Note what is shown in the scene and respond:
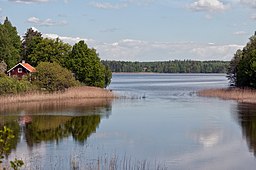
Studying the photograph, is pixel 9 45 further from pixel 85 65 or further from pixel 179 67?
pixel 179 67

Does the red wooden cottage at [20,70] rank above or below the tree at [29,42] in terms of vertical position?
below

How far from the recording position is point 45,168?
13281 mm

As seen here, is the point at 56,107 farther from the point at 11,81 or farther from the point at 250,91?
the point at 250,91

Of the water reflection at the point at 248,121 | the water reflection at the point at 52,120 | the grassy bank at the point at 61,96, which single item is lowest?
the water reflection at the point at 248,121

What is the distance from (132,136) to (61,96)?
20.9 m

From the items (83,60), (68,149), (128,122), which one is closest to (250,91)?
(83,60)

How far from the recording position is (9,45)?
5372cm

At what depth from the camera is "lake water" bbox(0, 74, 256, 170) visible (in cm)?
1472

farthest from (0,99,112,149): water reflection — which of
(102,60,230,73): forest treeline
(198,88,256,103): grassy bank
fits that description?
(102,60,230,73): forest treeline

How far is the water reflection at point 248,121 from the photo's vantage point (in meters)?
19.6


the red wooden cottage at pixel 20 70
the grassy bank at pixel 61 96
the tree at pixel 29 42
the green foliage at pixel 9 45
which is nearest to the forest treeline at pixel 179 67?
the tree at pixel 29 42

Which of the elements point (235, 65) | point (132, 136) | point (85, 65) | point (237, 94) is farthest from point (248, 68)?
point (132, 136)

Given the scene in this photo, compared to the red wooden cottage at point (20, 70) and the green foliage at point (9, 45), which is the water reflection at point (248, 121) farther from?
the green foliage at point (9, 45)

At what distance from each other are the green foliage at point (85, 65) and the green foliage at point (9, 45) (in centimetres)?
790
